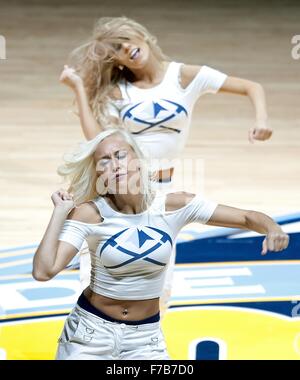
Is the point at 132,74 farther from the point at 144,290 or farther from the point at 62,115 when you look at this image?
the point at 62,115

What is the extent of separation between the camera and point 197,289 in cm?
519

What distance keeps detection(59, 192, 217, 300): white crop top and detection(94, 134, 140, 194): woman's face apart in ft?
0.27

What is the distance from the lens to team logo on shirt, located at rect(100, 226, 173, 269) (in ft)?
11.9

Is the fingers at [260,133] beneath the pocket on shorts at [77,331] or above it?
above

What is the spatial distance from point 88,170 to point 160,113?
3.16 feet

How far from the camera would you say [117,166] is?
364 centimetres

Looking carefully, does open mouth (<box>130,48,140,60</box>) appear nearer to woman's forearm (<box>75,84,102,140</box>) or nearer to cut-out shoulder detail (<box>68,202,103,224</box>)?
woman's forearm (<box>75,84,102,140</box>)

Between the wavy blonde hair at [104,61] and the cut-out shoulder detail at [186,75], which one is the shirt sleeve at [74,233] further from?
the cut-out shoulder detail at [186,75]

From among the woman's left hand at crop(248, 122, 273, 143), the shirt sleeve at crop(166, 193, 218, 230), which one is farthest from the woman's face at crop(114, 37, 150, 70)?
the shirt sleeve at crop(166, 193, 218, 230)

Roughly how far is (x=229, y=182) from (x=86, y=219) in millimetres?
3139

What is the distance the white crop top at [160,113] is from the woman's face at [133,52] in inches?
4.2

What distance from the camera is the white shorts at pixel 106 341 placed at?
3.66 metres

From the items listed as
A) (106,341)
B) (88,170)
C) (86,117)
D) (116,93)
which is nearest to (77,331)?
(106,341)

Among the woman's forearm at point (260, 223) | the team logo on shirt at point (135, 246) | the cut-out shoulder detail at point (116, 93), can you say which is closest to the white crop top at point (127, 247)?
the team logo on shirt at point (135, 246)
